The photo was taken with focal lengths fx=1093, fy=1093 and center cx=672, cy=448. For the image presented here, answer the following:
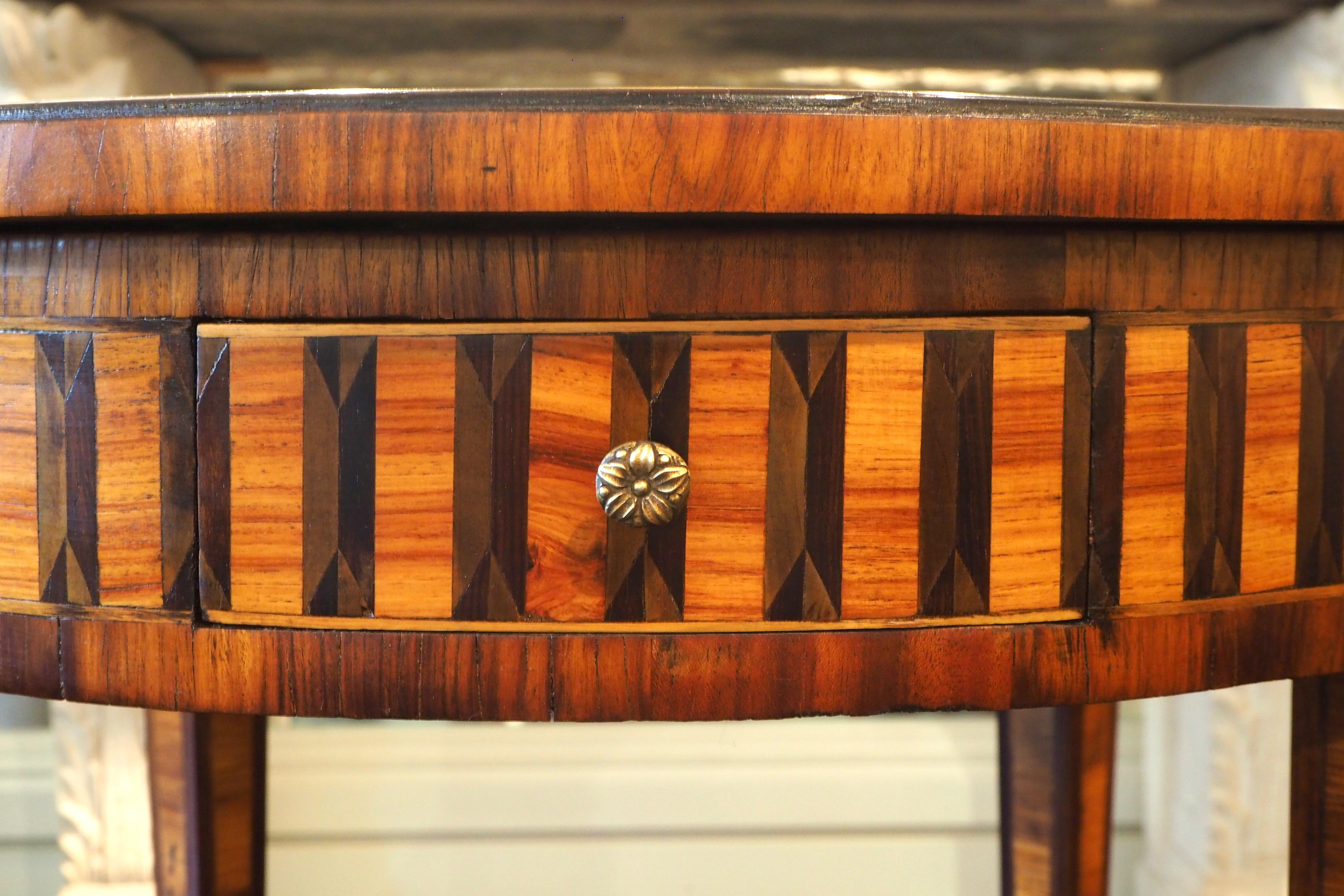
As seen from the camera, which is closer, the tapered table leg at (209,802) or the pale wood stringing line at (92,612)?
the pale wood stringing line at (92,612)

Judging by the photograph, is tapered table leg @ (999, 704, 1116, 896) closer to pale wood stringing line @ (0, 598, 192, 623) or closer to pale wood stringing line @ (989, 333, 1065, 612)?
pale wood stringing line @ (989, 333, 1065, 612)

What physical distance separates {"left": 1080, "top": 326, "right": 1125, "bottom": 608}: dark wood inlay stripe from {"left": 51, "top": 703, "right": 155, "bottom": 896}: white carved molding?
1.98 ft

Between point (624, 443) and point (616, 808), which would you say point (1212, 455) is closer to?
point (624, 443)

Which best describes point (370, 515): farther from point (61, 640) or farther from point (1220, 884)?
point (1220, 884)

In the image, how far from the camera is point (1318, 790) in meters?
0.39

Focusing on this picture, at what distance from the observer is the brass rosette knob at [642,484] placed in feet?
0.89

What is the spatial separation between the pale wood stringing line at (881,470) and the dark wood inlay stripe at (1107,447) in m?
0.04

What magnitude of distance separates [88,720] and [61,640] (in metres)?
0.45

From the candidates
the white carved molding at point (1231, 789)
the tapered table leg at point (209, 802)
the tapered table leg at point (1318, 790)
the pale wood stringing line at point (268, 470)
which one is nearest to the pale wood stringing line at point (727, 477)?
the pale wood stringing line at point (268, 470)

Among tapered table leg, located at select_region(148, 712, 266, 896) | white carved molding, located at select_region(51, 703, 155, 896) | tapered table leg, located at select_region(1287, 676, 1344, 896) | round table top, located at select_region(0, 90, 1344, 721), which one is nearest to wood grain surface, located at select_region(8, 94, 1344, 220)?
round table top, located at select_region(0, 90, 1344, 721)

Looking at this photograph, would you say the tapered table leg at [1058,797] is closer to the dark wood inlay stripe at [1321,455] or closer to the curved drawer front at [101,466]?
the dark wood inlay stripe at [1321,455]

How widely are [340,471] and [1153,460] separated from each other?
213 millimetres

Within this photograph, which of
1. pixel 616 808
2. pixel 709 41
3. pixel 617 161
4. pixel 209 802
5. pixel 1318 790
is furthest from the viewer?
pixel 616 808

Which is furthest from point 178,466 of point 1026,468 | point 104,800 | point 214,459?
point 104,800
